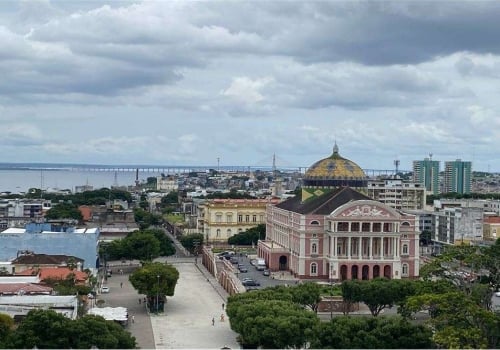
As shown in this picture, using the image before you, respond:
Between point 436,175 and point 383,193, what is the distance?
7197cm

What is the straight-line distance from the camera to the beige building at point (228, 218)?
93375 mm

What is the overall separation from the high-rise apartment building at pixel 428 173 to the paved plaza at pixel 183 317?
12130 centimetres

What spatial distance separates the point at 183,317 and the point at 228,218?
4091cm

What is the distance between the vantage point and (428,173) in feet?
620

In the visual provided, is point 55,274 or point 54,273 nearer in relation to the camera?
point 55,274

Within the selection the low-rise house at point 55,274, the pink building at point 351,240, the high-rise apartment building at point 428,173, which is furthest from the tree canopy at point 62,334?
the high-rise apartment building at point 428,173

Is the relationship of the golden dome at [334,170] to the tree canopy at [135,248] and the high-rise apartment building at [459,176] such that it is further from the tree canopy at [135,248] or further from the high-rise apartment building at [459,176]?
the high-rise apartment building at [459,176]

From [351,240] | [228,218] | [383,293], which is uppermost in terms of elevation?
[351,240]

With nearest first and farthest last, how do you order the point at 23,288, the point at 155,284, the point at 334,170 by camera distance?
1. the point at 23,288
2. the point at 155,284
3. the point at 334,170

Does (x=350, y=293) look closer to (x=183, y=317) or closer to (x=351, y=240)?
(x=183, y=317)

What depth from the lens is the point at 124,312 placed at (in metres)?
49.3

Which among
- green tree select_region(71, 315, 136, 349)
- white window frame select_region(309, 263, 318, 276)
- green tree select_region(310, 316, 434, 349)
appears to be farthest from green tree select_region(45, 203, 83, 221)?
green tree select_region(310, 316, 434, 349)

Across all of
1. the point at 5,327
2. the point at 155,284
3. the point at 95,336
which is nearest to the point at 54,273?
the point at 155,284

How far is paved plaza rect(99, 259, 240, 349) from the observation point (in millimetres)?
45203
